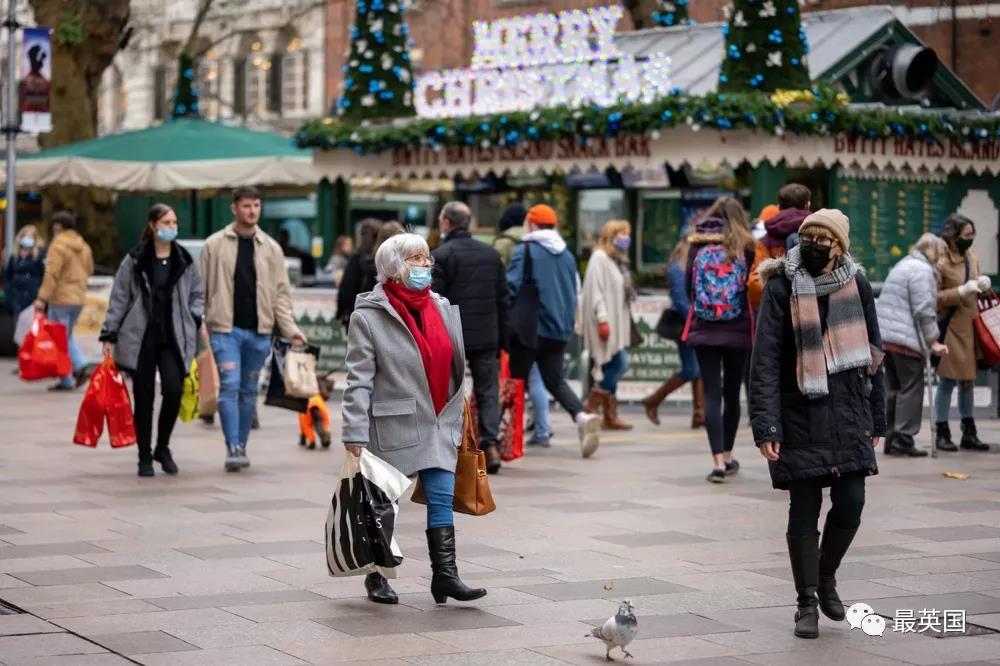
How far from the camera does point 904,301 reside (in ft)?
45.0

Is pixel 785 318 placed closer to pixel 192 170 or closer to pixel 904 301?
pixel 904 301

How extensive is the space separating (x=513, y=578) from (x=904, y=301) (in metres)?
6.05

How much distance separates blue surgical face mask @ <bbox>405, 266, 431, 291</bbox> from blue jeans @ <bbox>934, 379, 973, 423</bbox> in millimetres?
7315

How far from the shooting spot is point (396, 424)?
25.6 feet

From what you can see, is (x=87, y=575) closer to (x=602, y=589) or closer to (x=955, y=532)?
(x=602, y=589)

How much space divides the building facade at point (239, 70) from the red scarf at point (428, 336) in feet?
157

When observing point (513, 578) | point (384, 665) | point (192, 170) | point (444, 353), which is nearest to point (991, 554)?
point (513, 578)

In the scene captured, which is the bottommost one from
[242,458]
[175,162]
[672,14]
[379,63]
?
[242,458]

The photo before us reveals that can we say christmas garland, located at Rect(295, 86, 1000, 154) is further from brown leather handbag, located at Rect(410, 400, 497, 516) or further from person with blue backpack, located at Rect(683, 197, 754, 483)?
brown leather handbag, located at Rect(410, 400, 497, 516)

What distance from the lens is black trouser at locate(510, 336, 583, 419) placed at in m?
13.8

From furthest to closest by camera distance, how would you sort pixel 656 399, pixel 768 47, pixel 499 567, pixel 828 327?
1. pixel 768 47
2. pixel 656 399
3. pixel 499 567
4. pixel 828 327

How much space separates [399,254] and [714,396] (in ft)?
15.9

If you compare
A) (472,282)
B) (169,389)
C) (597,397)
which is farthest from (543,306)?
(169,389)

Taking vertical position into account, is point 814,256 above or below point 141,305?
above
